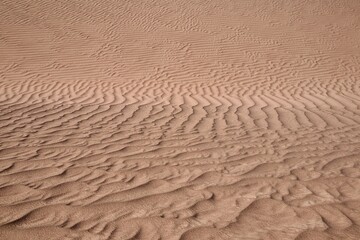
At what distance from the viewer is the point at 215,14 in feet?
50.7

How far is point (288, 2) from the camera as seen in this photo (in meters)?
17.0

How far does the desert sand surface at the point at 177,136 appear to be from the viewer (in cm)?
251

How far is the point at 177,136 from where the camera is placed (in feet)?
14.6

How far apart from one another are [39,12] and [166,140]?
12.7 m

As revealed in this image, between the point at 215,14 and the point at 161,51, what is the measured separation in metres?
4.61

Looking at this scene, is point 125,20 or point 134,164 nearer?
point 134,164

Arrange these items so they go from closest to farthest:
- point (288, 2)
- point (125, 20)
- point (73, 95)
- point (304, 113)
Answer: point (304, 113)
point (73, 95)
point (125, 20)
point (288, 2)

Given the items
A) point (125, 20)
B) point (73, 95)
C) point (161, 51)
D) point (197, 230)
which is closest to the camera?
point (197, 230)

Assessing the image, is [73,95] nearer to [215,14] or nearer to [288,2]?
[215,14]

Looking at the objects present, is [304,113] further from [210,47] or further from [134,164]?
[210,47]

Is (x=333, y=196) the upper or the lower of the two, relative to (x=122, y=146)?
lower

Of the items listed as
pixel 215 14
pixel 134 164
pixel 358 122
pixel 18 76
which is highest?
pixel 215 14

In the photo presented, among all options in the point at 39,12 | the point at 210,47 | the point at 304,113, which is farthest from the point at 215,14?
the point at 304,113

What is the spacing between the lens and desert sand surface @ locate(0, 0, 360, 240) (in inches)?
98.8
